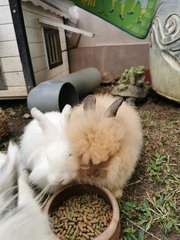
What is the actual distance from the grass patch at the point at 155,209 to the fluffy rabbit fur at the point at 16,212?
63 cm

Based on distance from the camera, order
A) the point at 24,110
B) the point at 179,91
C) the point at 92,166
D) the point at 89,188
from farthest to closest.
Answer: the point at 24,110
the point at 179,91
the point at 89,188
the point at 92,166

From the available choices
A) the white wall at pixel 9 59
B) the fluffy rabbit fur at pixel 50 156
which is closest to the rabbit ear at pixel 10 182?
the fluffy rabbit fur at pixel 50 156

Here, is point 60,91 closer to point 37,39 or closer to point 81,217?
point 37,39

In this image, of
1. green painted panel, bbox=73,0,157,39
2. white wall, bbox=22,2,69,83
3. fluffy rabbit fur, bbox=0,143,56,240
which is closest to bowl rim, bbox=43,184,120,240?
fluffy rabbit fur, bbox=0,143,56,240

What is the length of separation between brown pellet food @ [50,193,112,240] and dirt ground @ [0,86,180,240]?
115 mm

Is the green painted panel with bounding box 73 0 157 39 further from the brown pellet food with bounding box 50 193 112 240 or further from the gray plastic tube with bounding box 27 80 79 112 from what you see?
the brown pellet food with bounding box 50 193 112 240

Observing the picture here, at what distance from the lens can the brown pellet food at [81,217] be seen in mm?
1106

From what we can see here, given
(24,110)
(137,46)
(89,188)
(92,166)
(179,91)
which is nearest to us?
(92,166)

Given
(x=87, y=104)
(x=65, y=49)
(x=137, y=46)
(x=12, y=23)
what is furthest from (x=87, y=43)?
(x=87, y=104)

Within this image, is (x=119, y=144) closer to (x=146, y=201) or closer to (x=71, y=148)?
(x=71, y=148)

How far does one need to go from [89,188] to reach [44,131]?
376 mm

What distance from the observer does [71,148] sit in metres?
1.17

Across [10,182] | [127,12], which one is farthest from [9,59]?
[10,182]

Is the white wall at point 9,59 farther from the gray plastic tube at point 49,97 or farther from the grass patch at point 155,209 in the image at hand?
the grass patch at point 155,209
